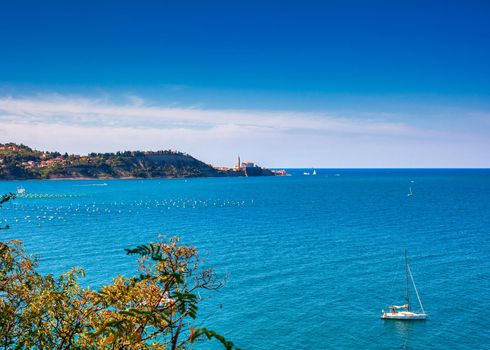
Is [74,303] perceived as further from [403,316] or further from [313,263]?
[313,263]

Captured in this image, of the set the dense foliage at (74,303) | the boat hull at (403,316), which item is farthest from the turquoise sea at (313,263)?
the dense foliage at (74,303)

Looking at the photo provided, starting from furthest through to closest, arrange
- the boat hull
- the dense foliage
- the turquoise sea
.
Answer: the boat hull → the turquoise sea → the dense foliage

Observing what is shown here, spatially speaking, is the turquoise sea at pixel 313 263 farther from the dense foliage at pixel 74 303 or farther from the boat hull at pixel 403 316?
the dense foliage at pixel 74 303

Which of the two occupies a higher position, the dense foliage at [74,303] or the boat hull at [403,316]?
the dense foliage at [74,303]

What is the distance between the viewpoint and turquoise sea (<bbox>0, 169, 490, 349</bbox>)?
51.4 metres

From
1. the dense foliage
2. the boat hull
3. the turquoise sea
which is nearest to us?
the dense foliage

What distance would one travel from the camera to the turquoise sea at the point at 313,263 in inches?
2025

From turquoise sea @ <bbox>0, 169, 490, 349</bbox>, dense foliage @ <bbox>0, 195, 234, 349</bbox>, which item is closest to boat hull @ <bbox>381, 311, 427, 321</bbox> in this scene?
turquoise sea @ <bbox>0, 169, 490, 349</bbox>

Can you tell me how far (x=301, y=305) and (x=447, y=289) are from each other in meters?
25.1

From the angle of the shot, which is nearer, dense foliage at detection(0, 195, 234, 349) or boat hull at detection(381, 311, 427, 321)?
dense foliage at detection(0, 195, 234, 349)

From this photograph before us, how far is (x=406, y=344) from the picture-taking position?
49.2 meters

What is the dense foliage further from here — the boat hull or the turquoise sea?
the boat hull

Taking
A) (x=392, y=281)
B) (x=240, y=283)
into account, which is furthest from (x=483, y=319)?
(x=240, y=283)

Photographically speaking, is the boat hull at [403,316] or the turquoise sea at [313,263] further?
the boat hull at [403,316]
